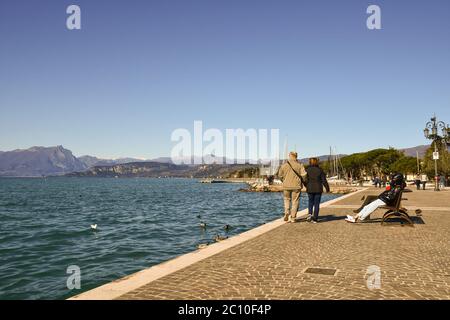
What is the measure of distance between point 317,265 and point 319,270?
14.8 inches

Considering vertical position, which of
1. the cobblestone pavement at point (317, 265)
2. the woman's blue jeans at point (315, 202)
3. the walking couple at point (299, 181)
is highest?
the walking couple at point (299, 181)

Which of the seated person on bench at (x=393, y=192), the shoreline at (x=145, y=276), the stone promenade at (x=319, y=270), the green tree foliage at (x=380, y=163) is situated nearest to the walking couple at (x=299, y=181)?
the seated person on bench at (x=393, y=192)

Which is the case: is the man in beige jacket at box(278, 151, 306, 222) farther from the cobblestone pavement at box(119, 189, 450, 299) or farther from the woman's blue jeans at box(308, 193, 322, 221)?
the cobblestone pavement at box(119, 189, 450, 299)

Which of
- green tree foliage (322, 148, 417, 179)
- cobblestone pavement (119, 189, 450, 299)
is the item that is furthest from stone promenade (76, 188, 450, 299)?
green tree foliage (322, 148, 417, 179)

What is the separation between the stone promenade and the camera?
4.98m

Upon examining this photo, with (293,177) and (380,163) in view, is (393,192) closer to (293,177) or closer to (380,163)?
(293,177)

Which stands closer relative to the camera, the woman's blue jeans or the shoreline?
the shoreline

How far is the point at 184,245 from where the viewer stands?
1462 cm

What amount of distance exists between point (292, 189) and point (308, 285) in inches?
284

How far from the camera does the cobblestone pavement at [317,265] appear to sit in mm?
4977

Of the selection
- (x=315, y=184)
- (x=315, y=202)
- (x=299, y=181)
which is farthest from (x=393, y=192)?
(x=299, y=181)

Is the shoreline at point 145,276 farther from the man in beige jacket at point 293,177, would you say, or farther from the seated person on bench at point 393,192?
the seated person on bench at point 393,192
